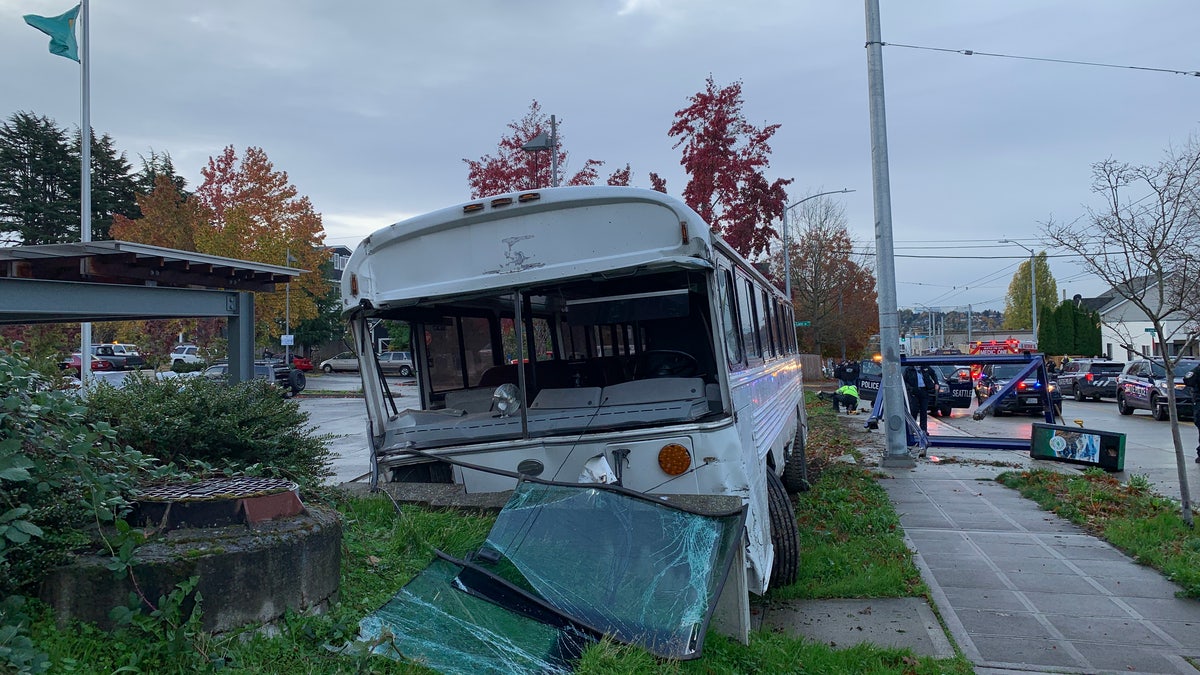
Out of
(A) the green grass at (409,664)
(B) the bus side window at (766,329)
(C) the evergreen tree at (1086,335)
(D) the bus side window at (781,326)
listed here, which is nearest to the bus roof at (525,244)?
(A) the green grass at (409,664)

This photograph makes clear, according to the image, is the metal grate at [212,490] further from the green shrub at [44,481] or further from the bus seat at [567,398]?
the bus seat at [567,398]

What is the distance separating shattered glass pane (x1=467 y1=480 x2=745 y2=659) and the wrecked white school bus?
516 mm

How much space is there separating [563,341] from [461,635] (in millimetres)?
3442

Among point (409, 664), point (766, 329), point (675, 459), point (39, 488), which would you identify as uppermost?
point (766, 329)

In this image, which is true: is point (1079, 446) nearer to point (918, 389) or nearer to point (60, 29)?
point (918, 389)

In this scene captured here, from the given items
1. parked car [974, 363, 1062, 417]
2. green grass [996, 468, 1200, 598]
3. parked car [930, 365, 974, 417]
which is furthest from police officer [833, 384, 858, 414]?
green grass [996, 468, 1200, 598]

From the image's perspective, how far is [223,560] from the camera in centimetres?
330

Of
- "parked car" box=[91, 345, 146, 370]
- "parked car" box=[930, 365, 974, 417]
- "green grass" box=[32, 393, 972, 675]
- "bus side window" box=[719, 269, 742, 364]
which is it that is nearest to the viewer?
"green grass" box=[32, 393, 972, 675]

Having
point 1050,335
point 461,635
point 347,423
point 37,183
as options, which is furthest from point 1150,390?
point 37,183

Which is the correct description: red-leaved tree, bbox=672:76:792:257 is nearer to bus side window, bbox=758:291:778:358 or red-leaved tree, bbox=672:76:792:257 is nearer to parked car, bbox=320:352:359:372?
Result: bus side window, bbox=758:291:778:358

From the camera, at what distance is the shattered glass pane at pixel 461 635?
327 cm

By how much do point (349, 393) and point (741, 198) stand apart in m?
21.9

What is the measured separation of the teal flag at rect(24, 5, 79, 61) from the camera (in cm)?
1841

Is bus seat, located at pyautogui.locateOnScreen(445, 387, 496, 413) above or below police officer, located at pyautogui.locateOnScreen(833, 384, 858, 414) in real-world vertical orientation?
above
